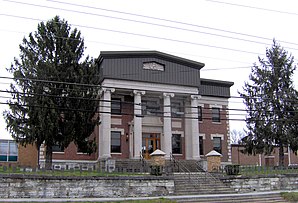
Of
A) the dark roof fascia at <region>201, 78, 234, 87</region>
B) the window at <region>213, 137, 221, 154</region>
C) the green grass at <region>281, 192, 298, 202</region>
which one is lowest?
the green grass at <region>281, 192, 298, 202</region>

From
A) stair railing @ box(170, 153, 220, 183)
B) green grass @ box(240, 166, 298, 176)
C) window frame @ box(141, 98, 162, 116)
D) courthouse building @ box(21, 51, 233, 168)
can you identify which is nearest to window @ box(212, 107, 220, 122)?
courthouse building @ box(21, 51, 233, 168)

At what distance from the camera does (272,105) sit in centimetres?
3541

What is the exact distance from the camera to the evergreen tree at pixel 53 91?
2603 cm

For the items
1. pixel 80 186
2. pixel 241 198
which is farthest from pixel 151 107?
pixel 80 186

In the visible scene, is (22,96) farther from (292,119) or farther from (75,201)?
(292,119)

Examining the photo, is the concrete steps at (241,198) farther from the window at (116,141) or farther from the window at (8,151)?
the window at (8,151)

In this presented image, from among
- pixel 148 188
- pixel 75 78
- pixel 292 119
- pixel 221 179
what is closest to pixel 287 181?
pixel 221 179

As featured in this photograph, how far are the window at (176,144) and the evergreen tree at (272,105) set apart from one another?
6.14m

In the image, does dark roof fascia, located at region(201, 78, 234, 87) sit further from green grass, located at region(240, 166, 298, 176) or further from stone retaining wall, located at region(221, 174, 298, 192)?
stone retaining wall, located at region(221, 174, 298, 192)

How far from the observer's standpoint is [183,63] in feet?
121

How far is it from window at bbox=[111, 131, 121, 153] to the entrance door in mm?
2248

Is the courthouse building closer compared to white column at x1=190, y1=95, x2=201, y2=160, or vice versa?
the courthouse building

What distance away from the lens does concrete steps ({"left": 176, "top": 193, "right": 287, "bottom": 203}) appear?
73.8 ft

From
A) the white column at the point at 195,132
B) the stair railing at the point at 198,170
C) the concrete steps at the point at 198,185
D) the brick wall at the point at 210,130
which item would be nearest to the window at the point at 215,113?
the brick wall at the point at 210,130
